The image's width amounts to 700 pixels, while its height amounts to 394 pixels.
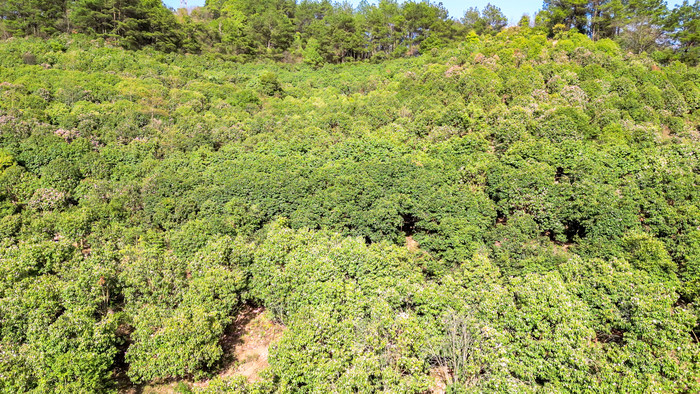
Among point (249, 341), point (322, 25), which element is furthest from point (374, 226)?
point (322, 25)

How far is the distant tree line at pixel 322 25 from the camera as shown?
65.8 m

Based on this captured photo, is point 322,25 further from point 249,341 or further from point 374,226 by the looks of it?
point 249,341

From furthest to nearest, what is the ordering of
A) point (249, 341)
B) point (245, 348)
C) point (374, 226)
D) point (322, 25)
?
point (322, 25), point (374, 226), point (249, 341), point (245, 348)

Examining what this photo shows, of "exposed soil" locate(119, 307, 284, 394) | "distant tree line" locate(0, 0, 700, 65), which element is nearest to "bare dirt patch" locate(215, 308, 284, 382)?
"exposed soil" locate(119, 307, 284, 394)

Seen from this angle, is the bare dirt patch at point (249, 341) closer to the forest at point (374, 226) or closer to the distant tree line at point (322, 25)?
the forest at point (374, 226)

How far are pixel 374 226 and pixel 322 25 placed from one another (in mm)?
89839

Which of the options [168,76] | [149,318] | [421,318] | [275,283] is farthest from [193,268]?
[168,76]

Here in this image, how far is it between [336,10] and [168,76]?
6964 cm

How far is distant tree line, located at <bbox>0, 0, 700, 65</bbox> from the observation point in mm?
65812

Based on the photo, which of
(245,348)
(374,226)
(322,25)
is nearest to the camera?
(245,348)

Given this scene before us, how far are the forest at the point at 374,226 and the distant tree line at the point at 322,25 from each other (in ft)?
4.62

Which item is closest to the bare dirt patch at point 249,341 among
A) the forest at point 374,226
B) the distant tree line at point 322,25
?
the forest at point 374,226

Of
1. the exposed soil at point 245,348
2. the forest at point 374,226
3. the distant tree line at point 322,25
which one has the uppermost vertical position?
the distant tree line at point 322,25

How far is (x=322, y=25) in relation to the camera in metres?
103
